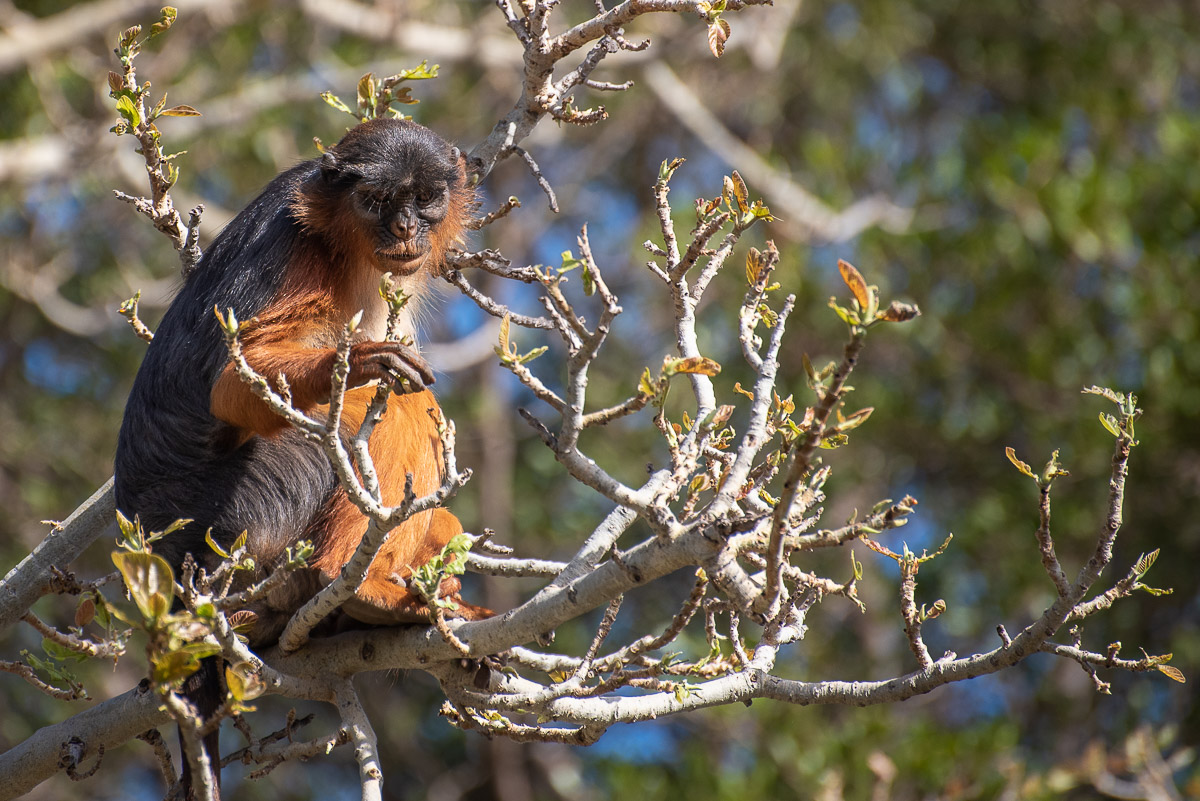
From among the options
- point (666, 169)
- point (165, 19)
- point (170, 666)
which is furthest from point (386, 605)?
point (165, 19)

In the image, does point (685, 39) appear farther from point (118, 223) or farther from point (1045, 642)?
point (1045, 642)

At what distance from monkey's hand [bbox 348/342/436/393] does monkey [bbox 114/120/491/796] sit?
0.48m

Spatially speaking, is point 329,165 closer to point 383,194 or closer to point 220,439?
point 383,194

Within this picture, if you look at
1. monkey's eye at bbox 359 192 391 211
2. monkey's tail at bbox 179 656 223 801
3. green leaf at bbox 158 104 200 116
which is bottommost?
monkey's tail at bbox 179 656 223 801

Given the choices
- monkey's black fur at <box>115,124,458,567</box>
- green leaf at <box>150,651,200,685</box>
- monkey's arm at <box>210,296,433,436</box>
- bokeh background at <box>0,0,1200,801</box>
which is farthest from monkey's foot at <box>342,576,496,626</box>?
bokeh background at <box>0,0,1200,801</box>

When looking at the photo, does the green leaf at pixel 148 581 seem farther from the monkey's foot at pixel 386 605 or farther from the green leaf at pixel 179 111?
the green leaf at pixel 179 111

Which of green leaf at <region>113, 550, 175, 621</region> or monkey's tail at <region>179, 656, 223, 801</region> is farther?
monkey's tail at <region>179, 656, 223, 801</region>

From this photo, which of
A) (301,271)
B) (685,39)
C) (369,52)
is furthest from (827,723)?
(369,52)

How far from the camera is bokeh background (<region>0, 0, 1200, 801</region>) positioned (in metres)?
8.80

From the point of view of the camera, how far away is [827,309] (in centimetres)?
980

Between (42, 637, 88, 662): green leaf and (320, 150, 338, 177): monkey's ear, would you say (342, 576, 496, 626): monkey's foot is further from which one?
(320, 150, 338, 177): monkey's ear

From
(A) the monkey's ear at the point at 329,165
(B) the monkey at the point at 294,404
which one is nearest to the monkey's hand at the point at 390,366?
(B) the monkey at the point at 294,404

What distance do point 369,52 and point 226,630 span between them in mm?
10036

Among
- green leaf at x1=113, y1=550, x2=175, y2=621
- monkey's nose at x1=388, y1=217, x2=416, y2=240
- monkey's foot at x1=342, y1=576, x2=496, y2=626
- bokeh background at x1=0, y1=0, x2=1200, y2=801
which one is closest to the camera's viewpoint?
green leaf at x1=113, y1=550, x2=175, y2=621
